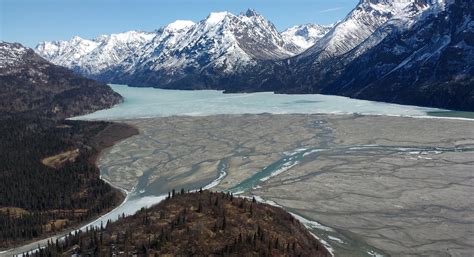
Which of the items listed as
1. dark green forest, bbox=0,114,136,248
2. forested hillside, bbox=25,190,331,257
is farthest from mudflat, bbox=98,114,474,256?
forested hillside, bbox=25,190,331,257

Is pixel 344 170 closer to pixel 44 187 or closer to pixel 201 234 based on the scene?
pixel 201 234

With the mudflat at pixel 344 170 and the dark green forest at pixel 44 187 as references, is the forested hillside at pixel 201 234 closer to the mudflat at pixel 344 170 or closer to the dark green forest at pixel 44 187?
the mudflat at pixel 344 170

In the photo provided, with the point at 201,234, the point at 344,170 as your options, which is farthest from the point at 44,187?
Answer: the point at 344,170

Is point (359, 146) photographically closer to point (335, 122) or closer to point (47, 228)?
point (335, 122)

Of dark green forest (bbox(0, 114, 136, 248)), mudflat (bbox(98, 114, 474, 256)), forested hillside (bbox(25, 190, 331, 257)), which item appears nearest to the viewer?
forested hillside (bbox(25, 190, 331, 257))

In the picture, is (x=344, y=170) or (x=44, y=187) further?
(x=344, y=170)

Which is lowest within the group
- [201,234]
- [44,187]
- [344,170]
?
[44,187]

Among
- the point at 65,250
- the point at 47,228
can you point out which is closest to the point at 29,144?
the point at 47,228

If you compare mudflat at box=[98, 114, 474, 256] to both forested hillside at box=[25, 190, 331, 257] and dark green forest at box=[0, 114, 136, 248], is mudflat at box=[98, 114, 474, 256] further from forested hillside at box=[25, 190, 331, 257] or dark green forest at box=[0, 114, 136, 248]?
forested hillside at box=[25, 190, 331, 257]
